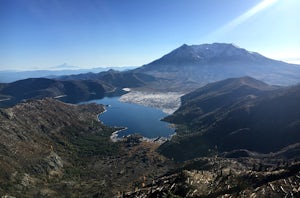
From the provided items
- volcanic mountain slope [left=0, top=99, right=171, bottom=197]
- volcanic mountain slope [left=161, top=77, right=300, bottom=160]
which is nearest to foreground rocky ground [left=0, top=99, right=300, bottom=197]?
volcanic mountain slope [left=0, top=99, right=171, bottom=197]

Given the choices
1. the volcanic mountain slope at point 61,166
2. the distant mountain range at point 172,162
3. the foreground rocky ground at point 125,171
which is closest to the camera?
the foreground rocky ground at point 125,171

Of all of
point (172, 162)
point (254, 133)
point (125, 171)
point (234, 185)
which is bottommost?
point (125, 171)

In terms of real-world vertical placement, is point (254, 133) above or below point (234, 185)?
below

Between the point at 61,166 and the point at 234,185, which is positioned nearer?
the point at 234,185

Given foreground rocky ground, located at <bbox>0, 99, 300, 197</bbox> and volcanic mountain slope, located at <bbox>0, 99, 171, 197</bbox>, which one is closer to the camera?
foreground rocky ground, located at <bbox>0, 99, 300, 197</bbox>

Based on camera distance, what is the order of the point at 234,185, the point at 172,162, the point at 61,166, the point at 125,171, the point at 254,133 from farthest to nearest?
the point at 254,133, the point at 172,162, the point at 125,171, the point at 61,166, the point at 234,185

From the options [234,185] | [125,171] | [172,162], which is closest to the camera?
[234,185]

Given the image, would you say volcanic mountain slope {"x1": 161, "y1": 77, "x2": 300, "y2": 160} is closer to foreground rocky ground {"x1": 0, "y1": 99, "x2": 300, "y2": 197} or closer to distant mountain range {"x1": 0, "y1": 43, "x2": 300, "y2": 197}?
distant mountain range {"x1": 0, "y1": 43, "x2": 300, "y2": 197}

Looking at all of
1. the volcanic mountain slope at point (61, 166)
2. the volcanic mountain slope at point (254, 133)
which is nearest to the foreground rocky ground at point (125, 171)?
the volcanic mountain slope at point (61, 166)

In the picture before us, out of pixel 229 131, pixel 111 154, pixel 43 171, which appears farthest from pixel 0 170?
pixel 229 131

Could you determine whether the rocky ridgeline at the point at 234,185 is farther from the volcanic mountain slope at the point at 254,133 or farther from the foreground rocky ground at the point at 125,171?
the volcanic mountain slope at the point at 254,133

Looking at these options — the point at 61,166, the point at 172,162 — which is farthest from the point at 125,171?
the point at 61,166

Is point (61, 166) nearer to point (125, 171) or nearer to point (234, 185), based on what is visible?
point (125, 171)
